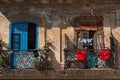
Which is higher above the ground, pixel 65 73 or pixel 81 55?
pixel 81 55

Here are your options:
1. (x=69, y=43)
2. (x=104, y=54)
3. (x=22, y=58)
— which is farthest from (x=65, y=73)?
(x=22, y=58)

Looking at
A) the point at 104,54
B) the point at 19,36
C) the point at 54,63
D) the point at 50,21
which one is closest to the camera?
the point at 104,54

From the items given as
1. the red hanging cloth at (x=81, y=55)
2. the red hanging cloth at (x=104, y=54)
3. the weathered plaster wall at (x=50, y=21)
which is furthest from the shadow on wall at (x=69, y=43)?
the red hanging cloth at (x=104, y=54)

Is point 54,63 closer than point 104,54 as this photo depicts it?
No

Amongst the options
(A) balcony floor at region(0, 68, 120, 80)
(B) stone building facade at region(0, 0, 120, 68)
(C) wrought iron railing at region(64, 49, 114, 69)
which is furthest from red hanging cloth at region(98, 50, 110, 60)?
(A) balcony floor at region(0, 68, 120, 80)

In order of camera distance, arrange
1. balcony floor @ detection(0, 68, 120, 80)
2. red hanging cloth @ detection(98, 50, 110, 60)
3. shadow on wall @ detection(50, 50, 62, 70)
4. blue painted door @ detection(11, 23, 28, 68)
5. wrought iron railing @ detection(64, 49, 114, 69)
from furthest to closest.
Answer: blue painted door @ detection(11, 23, 28, 68) → shadow on wall @ detection(50, 50, 62, 70) → wrought iron railing @ detection(64, 49, 114, 69) → red hanging cloth @ detection(98, 50, 110, 60) → balcony floor @ detection(0, 68, 120, 80)

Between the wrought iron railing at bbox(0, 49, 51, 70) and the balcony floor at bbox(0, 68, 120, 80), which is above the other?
the wrought iron railing at bbox(0, 49, 51, 70)

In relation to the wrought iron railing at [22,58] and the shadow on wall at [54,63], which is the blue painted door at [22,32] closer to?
the wrought iron railing at [22,58]

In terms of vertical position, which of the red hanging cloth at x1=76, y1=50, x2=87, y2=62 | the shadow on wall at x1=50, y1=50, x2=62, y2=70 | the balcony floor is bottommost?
the balcony floor

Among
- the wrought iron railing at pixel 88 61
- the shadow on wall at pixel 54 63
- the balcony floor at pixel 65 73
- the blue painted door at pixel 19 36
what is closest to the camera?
the balcony floor at pixel 65 73

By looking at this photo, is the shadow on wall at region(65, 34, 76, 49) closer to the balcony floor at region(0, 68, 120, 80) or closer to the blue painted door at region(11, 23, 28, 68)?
the balcony floor at region(0, 68, 120, 80)

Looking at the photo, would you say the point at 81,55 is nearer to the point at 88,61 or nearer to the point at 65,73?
the point at 88,61

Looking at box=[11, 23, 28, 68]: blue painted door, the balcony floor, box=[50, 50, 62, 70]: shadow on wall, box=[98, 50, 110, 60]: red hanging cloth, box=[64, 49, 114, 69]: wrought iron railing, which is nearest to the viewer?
the balcony floor

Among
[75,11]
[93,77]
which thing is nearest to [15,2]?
[75,11]
